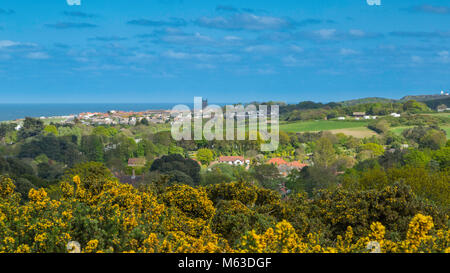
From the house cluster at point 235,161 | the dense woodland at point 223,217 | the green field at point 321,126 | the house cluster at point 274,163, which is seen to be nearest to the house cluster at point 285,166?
the house cluster at point 274,163

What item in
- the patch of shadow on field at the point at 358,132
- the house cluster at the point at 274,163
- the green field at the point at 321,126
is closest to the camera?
the house cluster at the point at 274,163

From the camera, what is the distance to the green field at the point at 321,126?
93312 millimetres

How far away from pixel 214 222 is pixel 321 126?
286 ft

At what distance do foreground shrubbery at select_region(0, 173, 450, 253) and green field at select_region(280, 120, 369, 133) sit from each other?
3081 inches

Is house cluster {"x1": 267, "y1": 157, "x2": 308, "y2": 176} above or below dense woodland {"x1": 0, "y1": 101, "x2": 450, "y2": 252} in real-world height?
below

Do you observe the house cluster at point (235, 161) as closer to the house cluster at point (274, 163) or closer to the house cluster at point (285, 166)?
the house cluster at point (274, 163)

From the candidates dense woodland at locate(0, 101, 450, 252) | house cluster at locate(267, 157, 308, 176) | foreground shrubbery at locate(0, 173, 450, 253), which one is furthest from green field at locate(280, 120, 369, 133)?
foreground shrubbery at locate(0, 173, 450, 253)

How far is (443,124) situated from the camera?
89.5 meters

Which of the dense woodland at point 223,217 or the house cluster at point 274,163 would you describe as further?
the house cluster at point 274,163

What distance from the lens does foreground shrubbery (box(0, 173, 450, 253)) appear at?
747 cm

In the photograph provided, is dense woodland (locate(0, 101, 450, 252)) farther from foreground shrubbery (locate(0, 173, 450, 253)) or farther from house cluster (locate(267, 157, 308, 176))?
house cluster (locate(267, 157, 308, 176))

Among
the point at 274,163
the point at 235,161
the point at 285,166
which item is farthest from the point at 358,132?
the point at 285,166

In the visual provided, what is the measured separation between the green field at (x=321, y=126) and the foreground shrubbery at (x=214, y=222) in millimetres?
78251
